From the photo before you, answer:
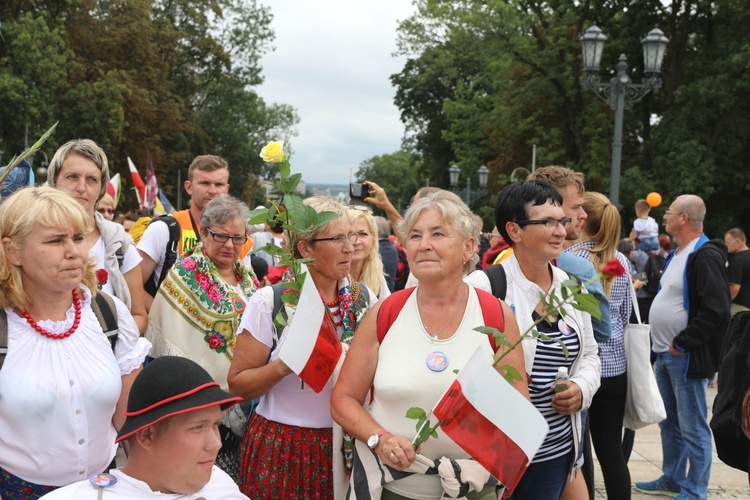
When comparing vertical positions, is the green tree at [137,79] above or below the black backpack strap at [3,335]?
above

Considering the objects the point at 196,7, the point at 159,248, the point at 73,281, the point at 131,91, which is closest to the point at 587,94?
the point at 131,91

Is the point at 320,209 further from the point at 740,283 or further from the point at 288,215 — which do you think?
the point at 740,283

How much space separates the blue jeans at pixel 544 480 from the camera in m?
3.61

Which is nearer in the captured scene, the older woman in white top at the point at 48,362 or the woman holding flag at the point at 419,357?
the older woman in white top at the point at 48,362

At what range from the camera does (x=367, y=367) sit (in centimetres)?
295

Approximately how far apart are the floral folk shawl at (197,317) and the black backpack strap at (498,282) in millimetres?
1358

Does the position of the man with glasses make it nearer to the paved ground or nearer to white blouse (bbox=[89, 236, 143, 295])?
the paved ground

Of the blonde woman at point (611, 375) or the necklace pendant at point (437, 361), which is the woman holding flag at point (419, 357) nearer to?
the necklace pendant at point (437, 361)

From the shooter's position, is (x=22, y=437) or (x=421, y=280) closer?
(x=22, y=437)

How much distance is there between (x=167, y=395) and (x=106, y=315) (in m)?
0.89

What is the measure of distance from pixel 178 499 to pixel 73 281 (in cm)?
92

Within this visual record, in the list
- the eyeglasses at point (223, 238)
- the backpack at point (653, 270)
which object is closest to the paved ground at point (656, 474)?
the eyeglasses at point (223, 238)

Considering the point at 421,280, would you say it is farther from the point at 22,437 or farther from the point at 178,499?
the point at 22,437

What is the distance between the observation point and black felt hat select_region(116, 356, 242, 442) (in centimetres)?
224
